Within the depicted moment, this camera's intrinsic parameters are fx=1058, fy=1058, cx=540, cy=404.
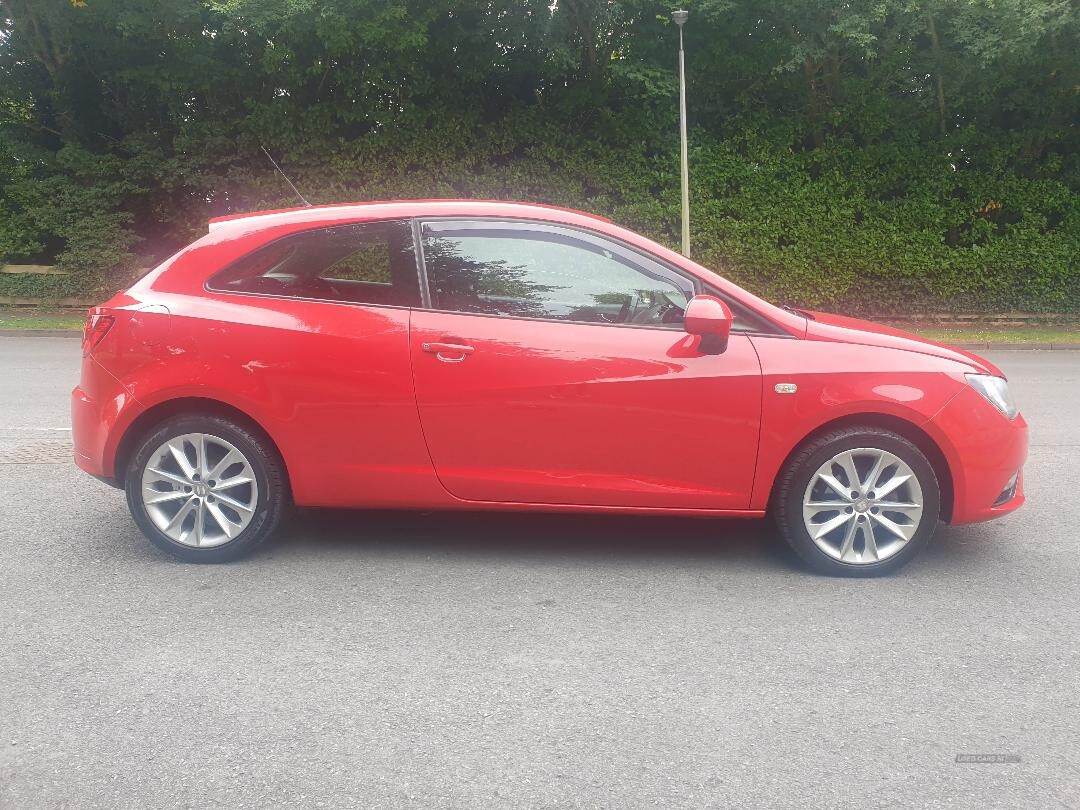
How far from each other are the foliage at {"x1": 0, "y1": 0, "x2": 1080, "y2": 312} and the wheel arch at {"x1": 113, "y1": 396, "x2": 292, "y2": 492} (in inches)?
535

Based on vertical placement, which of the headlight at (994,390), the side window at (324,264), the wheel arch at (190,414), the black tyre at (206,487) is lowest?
the black tyre at (206,487)

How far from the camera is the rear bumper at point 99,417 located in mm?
4898

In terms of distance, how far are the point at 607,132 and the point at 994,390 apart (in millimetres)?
15036

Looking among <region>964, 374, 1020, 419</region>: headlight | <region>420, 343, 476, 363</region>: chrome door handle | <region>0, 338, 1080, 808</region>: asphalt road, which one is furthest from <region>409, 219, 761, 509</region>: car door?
<region>964, 374, 1020, 419</region>: headlight

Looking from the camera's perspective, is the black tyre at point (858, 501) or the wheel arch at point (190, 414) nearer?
the black tyre at point (858, 501)

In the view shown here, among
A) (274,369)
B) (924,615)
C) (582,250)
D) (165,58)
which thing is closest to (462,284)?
(582,250)

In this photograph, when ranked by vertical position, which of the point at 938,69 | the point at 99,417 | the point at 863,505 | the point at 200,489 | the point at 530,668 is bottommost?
the point at 530,668

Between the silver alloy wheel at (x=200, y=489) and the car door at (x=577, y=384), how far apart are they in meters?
0.92

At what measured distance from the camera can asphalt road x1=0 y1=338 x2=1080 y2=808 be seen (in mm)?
3004

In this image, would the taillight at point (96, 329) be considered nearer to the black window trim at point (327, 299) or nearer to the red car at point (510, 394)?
the red car at point (510, 394)

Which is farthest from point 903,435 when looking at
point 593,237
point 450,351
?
point 450,351

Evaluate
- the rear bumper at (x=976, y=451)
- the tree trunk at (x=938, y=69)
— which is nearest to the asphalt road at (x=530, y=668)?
the rear bumper at (x=976, y=451)

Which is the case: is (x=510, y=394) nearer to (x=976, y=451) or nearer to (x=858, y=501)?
(x=858, y=501)

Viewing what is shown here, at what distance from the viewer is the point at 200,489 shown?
4.91 m
